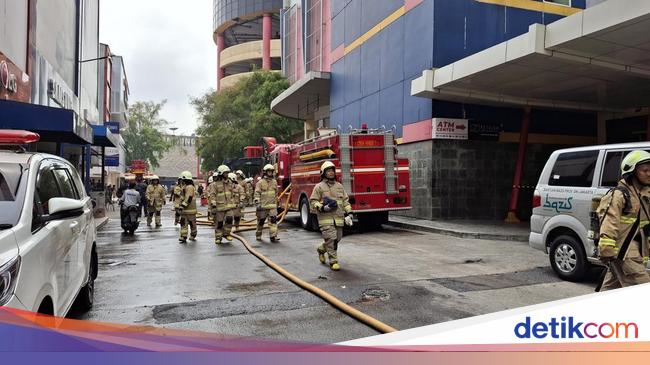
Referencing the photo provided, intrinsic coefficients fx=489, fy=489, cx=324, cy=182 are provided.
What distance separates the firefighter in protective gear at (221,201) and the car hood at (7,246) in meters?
8.34

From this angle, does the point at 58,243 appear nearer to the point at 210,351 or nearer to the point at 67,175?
the point at 67,175

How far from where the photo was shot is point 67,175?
5148mm

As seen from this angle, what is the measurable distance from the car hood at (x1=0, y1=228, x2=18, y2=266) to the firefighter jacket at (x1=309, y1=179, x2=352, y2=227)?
5.21 meters

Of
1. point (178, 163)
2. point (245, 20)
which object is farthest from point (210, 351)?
point (178, 163)

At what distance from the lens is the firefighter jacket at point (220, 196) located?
1123cm

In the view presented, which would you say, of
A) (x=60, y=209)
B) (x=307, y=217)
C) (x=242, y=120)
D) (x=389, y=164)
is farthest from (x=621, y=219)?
(x=242, y=120)

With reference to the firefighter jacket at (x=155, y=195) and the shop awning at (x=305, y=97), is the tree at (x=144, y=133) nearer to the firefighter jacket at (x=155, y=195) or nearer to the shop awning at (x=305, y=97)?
the shop awning at (x=305, y=97)

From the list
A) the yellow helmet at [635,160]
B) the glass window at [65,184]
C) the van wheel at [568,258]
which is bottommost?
the van wheel at [568,258]

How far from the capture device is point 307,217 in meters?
14.3

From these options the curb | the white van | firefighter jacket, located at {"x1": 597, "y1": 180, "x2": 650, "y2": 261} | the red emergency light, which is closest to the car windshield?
the red emergency light

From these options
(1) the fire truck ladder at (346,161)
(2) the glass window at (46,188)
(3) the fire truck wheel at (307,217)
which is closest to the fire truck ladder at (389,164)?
(1) the fire truck ladder at (346,161)

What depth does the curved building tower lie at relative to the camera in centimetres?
5731

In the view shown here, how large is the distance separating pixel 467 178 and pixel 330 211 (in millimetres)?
9385

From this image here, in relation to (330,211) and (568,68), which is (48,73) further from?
(568,68)
